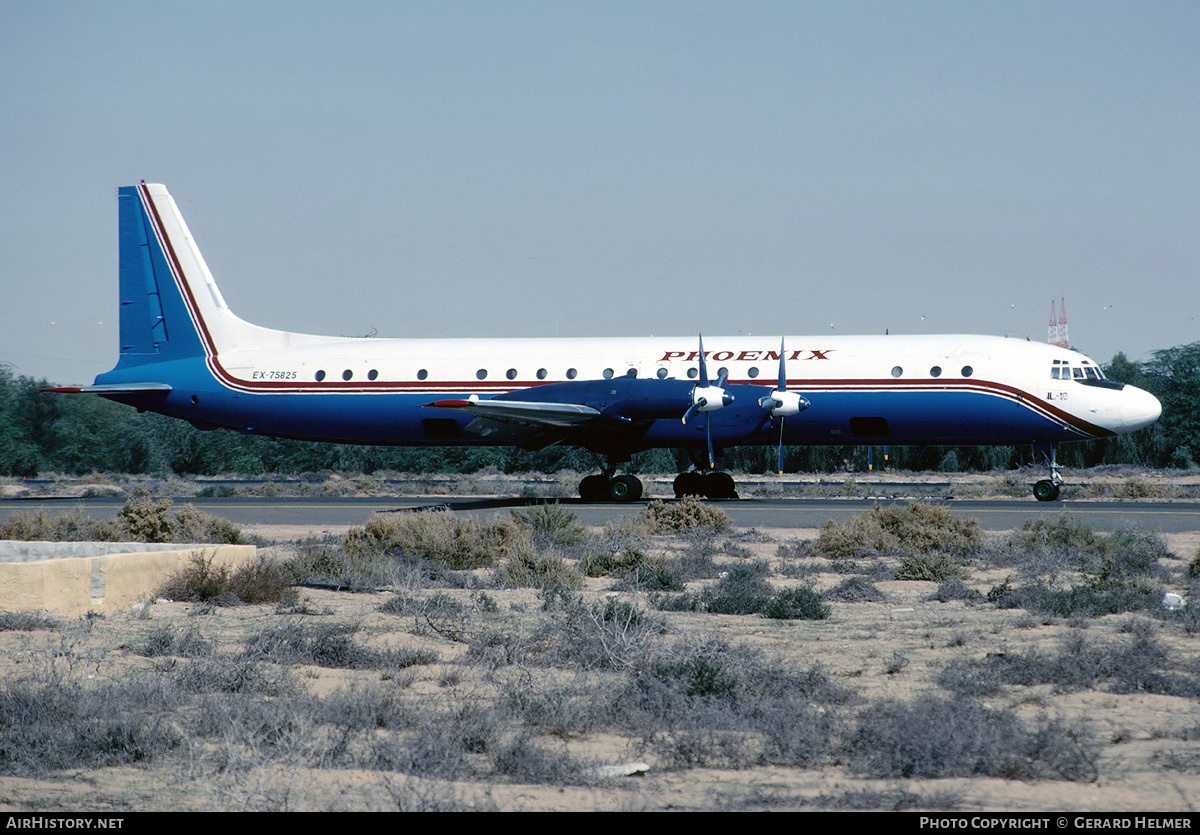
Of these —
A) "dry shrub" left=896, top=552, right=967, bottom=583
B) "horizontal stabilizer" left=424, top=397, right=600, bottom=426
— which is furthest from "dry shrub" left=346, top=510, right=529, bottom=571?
"horizontal stabilizer" left=424, top=397, right=600, bottom=426

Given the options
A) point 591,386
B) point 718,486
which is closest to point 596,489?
point 591,386

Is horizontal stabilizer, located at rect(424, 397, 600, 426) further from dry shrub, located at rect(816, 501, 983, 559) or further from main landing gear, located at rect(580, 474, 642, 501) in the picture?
dry shrub, located at rect(816, 501, 983, 559)

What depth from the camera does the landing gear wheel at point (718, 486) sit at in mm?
32469

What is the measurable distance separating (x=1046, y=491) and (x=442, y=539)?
19846mm

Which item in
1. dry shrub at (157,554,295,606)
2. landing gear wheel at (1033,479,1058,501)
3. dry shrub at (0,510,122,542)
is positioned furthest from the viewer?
landing gear wheel at (1033,479,1058,501)

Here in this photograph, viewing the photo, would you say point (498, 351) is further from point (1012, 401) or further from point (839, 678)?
point (839, 678)

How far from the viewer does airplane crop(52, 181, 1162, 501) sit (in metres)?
30.1

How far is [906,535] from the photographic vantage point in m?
20.4

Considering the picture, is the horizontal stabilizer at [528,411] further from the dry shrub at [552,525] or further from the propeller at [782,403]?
the dry shrub at [552,525]

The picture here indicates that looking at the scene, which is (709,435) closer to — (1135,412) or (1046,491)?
(1046,491)

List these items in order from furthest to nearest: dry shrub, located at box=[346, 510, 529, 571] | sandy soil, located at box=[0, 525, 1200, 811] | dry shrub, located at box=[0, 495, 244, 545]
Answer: dry shrub, located at box=[0, 495, 244, 545], dry shrub, located at box=[346, 510, 529, 571], sandy soil, located at box=[0, 525, 1200, 811]

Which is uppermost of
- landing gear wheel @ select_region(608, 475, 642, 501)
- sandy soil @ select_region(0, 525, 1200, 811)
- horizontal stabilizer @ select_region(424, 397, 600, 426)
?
horizontal stabilizer @ select_region(424, 397, 600, 426)

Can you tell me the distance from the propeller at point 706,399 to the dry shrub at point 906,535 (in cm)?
795

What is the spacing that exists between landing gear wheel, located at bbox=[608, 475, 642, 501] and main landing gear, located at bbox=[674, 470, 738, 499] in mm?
1302
